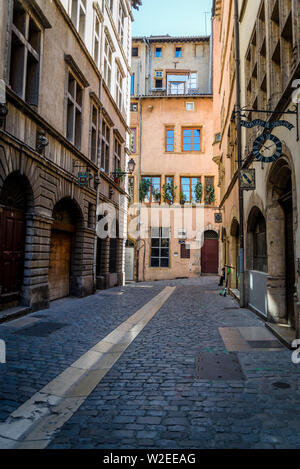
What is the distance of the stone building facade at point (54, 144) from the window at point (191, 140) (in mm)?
10340

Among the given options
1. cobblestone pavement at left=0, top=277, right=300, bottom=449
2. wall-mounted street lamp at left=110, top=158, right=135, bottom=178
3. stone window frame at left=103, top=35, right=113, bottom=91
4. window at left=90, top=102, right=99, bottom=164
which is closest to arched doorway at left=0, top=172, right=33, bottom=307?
cobblestone pavement at left=0, top=277, right=300, bottom=449

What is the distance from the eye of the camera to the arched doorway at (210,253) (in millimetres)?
27547

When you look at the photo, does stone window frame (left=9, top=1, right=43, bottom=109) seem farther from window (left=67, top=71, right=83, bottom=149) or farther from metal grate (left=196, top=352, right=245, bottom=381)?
metal grate (left=196, top=352, right=245, bottom=381)

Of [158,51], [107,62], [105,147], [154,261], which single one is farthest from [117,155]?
[158,51]

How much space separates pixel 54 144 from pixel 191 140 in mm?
19147

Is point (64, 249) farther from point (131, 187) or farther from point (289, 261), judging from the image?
point (131, 187)

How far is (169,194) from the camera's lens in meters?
27.7

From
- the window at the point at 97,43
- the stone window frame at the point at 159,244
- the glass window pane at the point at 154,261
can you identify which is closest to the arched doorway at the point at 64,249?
the window at the point at 97,43

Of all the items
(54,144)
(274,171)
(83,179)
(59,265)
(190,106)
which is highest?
(190,106)

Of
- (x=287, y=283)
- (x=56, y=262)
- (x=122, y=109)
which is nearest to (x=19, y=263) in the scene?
(x=56, y=262)

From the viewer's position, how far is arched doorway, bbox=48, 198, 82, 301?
12312 mm

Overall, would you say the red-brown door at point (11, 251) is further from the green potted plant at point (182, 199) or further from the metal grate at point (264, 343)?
the green potted plant at point (182, 199)

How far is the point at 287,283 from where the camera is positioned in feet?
25.5
